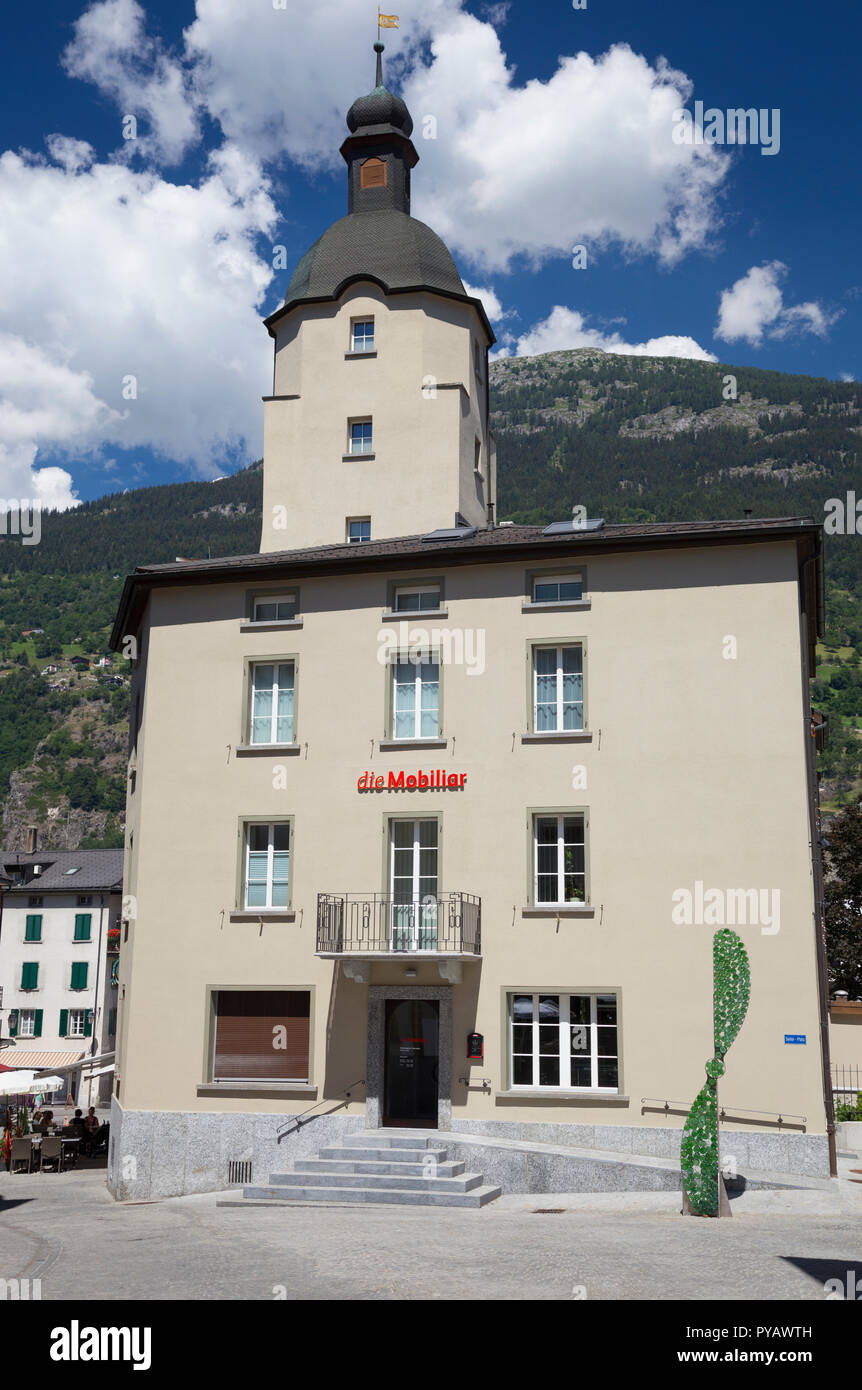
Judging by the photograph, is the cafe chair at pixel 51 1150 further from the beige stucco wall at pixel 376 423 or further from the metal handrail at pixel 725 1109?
the metal handrail at pixel 725 1109

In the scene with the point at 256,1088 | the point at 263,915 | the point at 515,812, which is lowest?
the point at 256,1088

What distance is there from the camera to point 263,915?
1013 inches

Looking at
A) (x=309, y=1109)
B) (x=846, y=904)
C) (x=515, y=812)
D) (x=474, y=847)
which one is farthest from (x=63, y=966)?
(x=515, y=812)

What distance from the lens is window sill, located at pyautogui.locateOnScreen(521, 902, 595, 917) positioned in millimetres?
24000

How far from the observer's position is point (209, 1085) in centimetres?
2527

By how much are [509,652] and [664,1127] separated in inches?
388

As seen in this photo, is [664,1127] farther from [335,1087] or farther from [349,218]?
[349,218]

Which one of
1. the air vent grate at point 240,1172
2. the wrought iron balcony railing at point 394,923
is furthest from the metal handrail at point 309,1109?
the wrought iron balcony railing at point 394,923

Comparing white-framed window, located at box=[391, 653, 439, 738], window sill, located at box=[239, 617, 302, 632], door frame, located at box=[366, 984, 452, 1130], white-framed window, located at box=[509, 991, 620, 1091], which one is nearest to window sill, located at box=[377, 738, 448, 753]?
white-framed window, located at box=[391, 653, 439, 738]

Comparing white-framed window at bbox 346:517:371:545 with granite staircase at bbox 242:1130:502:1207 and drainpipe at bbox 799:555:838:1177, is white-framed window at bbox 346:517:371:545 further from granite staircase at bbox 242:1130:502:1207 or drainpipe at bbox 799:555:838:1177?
granite staircase at bbox 242:1130:502:1207

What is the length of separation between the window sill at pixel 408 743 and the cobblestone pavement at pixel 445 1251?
8961mm

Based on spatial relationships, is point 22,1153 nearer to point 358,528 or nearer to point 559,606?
point 358,528

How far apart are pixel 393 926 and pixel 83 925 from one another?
168 ft
